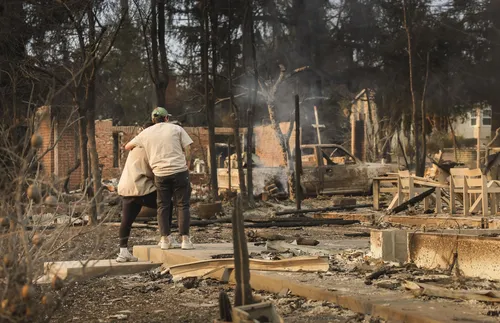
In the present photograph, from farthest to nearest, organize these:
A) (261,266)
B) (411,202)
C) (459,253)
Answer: (411,202)
(261,266)
(459,253)

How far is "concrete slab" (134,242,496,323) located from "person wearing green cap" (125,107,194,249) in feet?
2.71

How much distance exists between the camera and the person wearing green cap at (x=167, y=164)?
9641mm

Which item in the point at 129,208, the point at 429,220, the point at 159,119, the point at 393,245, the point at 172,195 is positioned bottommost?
the point at 429,220

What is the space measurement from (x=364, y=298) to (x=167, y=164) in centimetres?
375

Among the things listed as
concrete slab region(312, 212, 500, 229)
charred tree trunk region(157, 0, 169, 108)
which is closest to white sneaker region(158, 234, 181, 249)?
concrete slab region(312, 212, 500, 229)

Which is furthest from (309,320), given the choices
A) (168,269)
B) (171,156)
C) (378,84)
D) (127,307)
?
(378,84)

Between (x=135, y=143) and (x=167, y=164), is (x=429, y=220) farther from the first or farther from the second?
(x=135, y=143)

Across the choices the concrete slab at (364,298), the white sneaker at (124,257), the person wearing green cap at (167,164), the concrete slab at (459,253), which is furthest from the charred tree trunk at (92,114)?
the concrete slab at (459,253)

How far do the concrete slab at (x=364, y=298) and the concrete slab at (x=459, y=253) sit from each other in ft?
3.60

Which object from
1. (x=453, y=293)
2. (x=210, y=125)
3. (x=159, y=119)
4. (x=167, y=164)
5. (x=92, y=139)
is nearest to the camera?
(x=453, y=293)

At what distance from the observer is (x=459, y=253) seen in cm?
788

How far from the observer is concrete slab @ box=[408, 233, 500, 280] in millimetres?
7457

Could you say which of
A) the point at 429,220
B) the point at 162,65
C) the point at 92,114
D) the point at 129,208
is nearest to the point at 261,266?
the point at 129,208

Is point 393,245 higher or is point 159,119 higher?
point 159,119
